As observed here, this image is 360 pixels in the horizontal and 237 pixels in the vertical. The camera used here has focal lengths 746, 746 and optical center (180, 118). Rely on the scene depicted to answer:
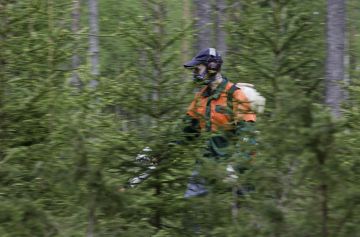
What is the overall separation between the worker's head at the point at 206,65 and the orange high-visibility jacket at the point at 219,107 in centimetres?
10

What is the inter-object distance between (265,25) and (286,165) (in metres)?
3.97

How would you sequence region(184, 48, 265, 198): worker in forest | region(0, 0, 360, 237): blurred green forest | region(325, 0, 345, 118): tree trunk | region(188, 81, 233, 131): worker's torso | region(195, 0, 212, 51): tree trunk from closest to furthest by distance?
region(0, 0, 360, 237): blurred green forest
region(184, 48, 265, 198): worker in forest
region(188, 81, 233, 131): worker's torso
region(325, 0, 345, 118): tree trunk
region(195, 0, 212, 51): tree trunk

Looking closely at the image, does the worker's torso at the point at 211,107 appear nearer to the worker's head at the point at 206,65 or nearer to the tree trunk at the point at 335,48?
the worker's head at the point at 206,65

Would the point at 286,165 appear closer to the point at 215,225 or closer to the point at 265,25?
the point at 215,225

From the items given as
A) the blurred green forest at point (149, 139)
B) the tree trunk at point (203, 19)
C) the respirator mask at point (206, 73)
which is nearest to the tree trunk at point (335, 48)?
the tree trunk at point (203, 19)

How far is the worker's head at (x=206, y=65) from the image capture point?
273 inches

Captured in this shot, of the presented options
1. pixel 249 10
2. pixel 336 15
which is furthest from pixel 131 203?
pixel 336 15

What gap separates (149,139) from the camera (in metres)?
7.02

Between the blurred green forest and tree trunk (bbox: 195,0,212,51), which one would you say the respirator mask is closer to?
the blurred green forest

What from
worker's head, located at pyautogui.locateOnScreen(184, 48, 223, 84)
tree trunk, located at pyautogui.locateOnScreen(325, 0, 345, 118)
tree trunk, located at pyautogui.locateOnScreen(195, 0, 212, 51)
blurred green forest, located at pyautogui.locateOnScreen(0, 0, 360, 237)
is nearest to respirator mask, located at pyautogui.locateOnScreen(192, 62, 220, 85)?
worker's head, located at pyautogui.locateOnScreen(184, 48, 223, 84)

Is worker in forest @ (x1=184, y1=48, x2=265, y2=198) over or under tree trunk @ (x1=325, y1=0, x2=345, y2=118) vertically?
over

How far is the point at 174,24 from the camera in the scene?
775 centimetres

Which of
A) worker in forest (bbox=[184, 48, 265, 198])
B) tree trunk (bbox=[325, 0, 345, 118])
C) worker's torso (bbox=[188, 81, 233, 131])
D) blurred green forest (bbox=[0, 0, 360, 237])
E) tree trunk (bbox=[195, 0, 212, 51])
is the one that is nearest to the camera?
blurred green forest (bbox=[0, 0, 360, 237])

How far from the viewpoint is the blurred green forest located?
471 centimetres
